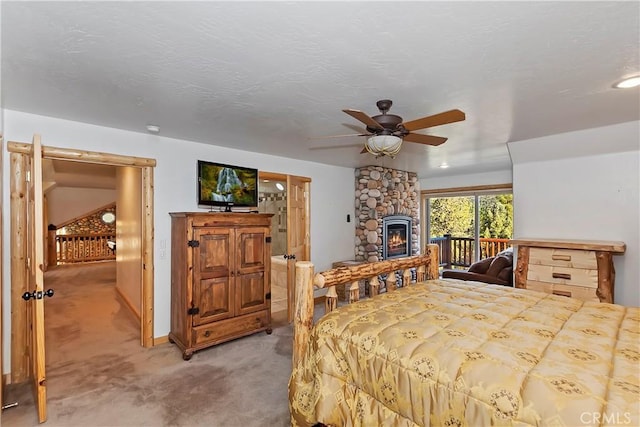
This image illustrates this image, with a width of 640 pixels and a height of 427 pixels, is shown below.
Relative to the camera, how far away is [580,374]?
1.20 m

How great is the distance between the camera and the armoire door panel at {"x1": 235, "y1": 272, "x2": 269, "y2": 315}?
11.8ft

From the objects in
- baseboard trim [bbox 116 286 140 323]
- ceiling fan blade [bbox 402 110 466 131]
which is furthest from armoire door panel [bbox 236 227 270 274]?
ceiling fan blade [bbox 402 110 466 131]

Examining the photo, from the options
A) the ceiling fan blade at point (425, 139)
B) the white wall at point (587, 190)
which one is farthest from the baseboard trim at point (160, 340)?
the white wall at point (587, 190)

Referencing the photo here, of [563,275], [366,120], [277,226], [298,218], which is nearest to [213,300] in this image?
[298,218]

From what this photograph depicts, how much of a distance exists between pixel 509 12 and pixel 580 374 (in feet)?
5.16

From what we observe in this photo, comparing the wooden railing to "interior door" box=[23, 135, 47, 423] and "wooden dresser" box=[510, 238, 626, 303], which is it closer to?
"interior door" box=[23, 135, 47, 423]

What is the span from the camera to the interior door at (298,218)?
4715 mm

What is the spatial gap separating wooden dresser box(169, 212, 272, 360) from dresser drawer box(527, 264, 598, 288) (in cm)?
329

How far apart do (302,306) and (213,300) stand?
1780mm

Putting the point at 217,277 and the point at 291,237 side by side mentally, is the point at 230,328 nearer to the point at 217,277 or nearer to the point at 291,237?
the point at 217,277

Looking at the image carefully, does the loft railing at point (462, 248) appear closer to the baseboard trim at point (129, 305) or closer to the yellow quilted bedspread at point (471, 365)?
the yellow quilted bedspread at point (471, 365)

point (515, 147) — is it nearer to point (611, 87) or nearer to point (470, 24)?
point (611, 87)

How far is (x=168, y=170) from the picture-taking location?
143 inches

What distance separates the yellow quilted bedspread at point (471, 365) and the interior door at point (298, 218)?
2.64 metres
